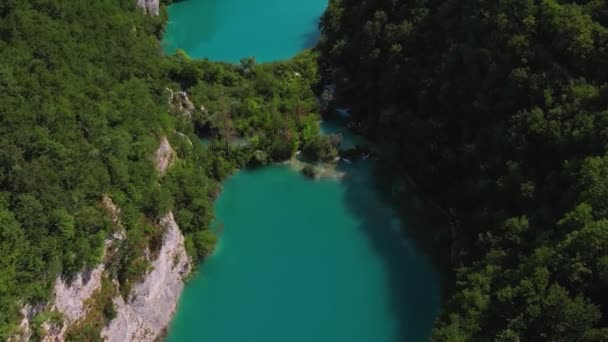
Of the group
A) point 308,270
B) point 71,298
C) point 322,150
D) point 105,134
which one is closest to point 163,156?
point 105,134

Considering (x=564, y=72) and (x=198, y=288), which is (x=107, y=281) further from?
(x=564, y=72)

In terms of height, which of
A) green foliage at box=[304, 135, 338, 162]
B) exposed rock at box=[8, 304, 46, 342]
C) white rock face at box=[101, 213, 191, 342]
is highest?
green foliage at box=[304, 135, 338, 162]

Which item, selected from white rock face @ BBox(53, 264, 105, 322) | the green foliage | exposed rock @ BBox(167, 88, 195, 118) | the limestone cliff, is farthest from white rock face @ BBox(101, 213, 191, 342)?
the green foliage

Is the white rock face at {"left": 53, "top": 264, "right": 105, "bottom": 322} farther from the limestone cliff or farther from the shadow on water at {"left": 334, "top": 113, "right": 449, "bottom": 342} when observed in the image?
the shadow on water at {"left": 334, "top": 113, "right": 449, "bottom": 342}

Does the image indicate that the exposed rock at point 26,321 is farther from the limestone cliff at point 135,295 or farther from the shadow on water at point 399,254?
the shadow on water at point 399,254

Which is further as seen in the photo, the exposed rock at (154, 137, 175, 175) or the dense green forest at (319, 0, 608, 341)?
the exposed rock at (154, 137, 175, 175)

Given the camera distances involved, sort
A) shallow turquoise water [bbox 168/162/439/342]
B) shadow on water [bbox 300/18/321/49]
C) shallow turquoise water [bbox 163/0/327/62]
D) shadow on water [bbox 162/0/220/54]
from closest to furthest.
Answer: shallow turquoise water [bbox 168/162/439/342] → shallow turquoise water [bbox 163/0/327/62] → shadow on water [bbox 300/18/321/49] → shadow on water [bbox 162/0/220/54]

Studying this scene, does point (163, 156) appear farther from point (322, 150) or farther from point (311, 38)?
point (311, 38)

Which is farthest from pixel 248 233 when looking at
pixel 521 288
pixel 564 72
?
pixel 564 72
